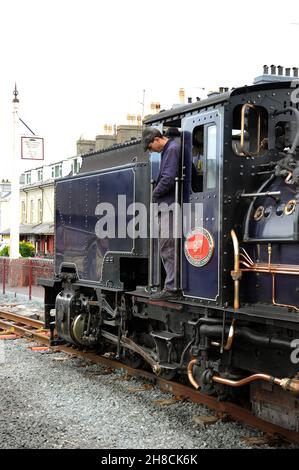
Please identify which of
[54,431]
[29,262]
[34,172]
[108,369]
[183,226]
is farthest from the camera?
[34,172]

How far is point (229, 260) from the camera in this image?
5.54m

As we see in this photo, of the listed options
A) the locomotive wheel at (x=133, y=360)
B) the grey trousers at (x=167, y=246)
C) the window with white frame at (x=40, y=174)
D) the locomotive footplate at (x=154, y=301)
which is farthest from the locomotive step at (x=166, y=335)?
the window with white frame at (x=40, y=174)

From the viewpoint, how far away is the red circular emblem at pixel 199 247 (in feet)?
18.7

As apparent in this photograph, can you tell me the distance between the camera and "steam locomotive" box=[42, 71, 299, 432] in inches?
199

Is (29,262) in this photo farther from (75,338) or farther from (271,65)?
(271,65)

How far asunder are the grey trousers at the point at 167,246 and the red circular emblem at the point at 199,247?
265mm

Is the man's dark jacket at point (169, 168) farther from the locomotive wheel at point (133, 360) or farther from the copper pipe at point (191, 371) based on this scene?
the locomotive wheel at point (133, 360)

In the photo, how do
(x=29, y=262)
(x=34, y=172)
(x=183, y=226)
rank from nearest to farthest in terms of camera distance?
(x=183, y=226) → (x=29, y=262) → (x=34, y=172)

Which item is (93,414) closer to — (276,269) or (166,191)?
(166,191)

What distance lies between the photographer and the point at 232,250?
18.2ft


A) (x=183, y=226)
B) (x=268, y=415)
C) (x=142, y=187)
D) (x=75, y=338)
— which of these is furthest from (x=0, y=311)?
(x=268, y=415)

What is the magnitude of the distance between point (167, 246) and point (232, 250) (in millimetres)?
1065

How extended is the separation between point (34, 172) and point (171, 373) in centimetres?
4274

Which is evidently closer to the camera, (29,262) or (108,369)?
(108,369)
